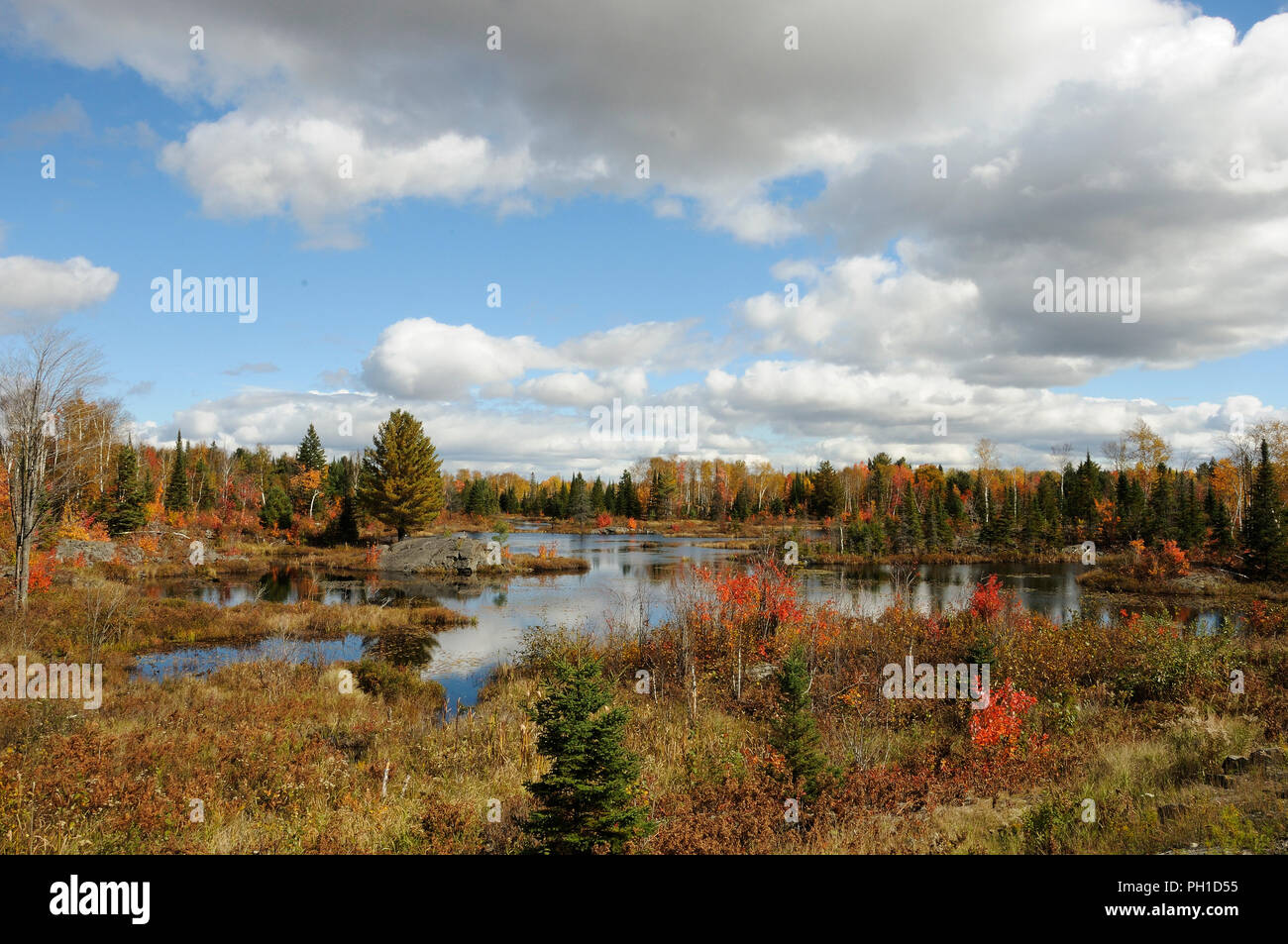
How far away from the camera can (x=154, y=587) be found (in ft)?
122

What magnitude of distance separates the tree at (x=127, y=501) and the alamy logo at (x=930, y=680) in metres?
57.2

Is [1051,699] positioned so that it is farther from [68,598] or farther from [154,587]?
[154,587]

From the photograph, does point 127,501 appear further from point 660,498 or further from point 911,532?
point 660,498

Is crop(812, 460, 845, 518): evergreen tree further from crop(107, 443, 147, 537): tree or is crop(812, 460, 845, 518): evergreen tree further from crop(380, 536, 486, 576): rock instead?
crop(107, 443, 147, 537): tree

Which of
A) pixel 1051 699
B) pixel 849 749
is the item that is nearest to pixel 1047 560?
pixel 1051 699

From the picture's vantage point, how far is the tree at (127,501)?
161ft

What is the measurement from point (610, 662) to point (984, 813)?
12.1 m

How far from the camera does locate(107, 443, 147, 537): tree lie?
1938 inches

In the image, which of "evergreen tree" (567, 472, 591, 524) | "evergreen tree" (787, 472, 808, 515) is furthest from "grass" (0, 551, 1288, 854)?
"evergreen tree" (567, 472, 591, 524)

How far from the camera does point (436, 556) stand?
50.0 meters
